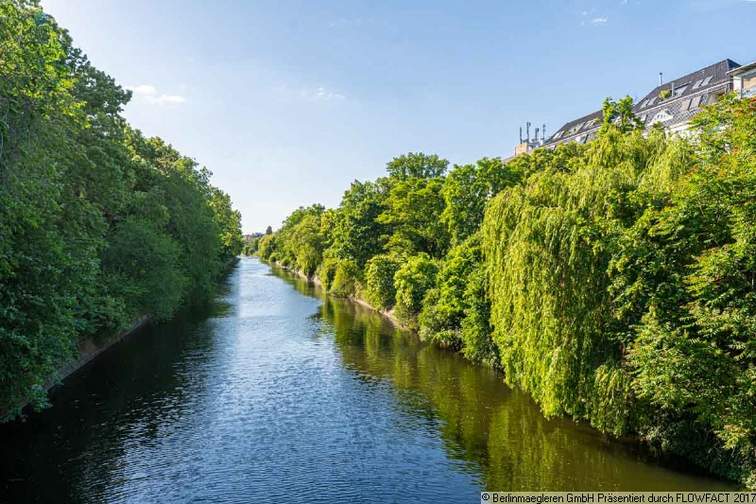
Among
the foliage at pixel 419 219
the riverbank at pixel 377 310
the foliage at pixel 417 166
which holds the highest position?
the foliage at pixel 417 166

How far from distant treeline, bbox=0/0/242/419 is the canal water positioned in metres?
2.66

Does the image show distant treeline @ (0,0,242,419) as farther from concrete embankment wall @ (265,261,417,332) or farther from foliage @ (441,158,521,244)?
foliage @ (441,158,521,244)

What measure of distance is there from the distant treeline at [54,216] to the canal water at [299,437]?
2.66 meters

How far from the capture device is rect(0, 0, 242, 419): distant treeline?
16188mm

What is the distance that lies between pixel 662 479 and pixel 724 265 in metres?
6.74

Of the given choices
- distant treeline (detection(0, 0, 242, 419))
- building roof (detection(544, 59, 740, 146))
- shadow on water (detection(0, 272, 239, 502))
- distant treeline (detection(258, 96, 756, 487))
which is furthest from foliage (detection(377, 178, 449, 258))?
distant treeline (detection(258, 96, 756, 487))

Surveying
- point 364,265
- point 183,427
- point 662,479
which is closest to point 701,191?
point 662,479

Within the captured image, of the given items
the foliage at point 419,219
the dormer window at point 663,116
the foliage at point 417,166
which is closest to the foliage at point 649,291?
the foliage at point 419,219

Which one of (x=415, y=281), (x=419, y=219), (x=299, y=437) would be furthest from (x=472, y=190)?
(x=299, y=437)

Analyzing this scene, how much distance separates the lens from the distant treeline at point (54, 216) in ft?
53.1

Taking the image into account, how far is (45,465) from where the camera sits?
18016mm

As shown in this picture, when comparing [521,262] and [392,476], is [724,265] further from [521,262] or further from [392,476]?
[392,476]

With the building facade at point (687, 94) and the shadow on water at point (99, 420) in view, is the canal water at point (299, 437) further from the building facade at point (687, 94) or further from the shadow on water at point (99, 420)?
the building facade at point (687, 94)

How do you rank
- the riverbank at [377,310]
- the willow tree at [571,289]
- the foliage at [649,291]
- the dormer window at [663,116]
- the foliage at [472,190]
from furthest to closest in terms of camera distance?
the dormer window at [663,116] < the riverbank at [377,310] < the foliage at [472,190] < the willow tree at [571,289] < the foliage at [649,291]
